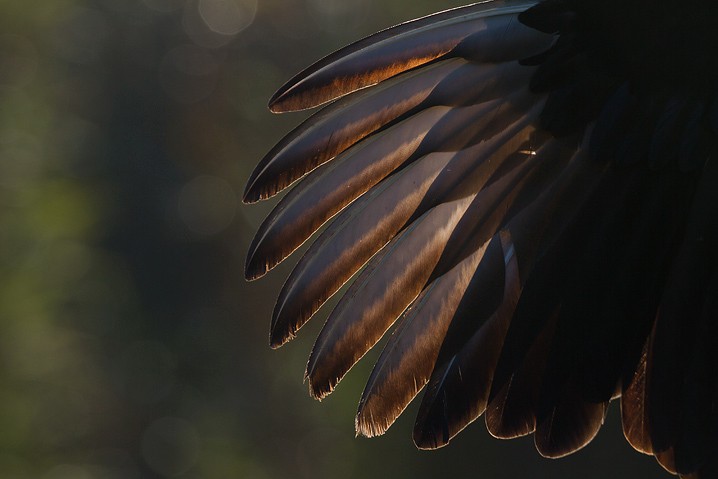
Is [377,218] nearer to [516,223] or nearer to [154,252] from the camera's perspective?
[516,223]

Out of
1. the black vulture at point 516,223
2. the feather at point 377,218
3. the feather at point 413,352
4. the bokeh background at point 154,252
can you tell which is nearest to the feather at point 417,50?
the black vulture at point 516,223

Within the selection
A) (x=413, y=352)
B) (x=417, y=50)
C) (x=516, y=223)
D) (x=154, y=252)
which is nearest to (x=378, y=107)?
(x=417, y=50)

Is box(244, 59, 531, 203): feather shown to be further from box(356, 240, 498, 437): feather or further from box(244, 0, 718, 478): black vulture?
box(356, 240, 498, 437): feather

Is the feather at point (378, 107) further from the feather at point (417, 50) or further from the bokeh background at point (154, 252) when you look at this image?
the bokeh background at point (154, 252)

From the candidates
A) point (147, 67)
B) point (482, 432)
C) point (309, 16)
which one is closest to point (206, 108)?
point (147, 67)

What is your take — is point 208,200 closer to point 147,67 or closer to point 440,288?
point 147,67

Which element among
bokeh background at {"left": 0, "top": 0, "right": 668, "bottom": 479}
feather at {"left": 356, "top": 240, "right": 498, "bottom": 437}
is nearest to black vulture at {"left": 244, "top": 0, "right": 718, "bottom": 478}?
feather at {"left": 356, "top": 240, "right": 498, "bottom": 437}
